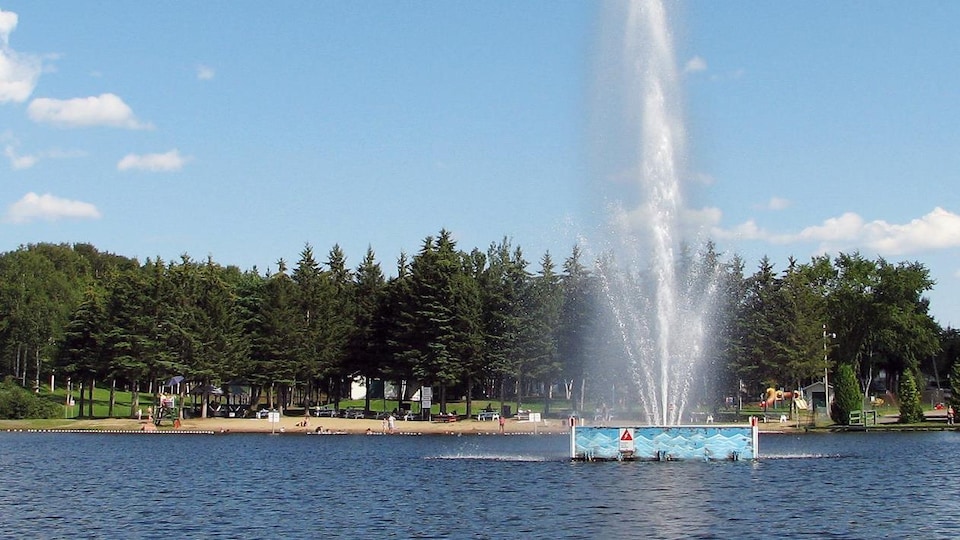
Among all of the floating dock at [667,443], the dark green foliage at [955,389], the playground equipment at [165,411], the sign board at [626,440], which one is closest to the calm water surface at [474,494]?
the floating dock at [667,443]

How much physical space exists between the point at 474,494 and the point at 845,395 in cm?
6793

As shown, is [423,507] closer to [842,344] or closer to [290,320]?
[290,320]

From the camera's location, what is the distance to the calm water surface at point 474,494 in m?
38.3

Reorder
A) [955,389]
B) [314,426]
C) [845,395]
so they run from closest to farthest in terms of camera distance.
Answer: [955,389] → [845,395] → [314,426]

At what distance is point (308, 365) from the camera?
12119cm

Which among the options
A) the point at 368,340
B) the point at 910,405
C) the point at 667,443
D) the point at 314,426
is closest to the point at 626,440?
the point at 667,443

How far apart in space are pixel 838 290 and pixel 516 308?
60.4m

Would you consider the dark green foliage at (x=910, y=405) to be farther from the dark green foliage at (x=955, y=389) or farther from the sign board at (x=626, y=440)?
the sign board at (x=626, y=440)

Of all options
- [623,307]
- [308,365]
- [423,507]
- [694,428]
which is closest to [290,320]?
[308,365]

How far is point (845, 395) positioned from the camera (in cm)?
10775

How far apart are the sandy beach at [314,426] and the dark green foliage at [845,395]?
2559cm

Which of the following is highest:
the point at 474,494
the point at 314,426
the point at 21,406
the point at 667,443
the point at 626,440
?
the point at 21,406

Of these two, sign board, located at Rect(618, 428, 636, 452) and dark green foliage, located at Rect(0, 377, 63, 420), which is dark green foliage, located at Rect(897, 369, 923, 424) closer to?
sign board, located at Rect(618, 428, 636, 452)

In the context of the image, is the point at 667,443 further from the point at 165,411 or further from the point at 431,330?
the point at 165,411
